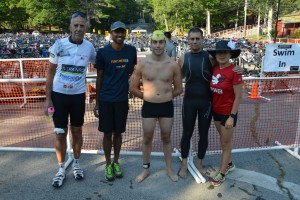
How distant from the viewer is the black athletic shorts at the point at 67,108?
139 inches

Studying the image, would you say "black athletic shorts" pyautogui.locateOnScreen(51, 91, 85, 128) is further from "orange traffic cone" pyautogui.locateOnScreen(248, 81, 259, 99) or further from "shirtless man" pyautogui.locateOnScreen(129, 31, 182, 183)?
"orange traffic cone" pyautogui.locateOnScreen(248, 81, 259, 99)

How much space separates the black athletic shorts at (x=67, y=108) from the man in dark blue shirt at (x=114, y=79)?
0.24 meters

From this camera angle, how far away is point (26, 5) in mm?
51406

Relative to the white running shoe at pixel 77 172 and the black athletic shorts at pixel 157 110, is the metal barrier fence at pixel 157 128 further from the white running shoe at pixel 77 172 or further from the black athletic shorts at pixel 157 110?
the black athletic shorts at pixel 157 110

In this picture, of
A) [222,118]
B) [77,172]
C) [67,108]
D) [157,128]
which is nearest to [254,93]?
[157,128]

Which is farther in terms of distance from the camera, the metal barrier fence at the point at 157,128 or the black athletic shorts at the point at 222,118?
the metal barrier fence at the point at 157,128

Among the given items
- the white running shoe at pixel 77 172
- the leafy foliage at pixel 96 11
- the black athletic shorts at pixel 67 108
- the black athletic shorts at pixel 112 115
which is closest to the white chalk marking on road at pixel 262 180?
the black athletic shorts at pixel 112 115

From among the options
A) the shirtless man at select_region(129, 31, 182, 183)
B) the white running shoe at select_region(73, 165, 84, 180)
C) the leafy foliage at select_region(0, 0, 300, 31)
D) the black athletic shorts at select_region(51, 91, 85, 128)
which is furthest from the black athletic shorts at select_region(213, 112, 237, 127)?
the leafy foliage at select_region(0, 0, 300, 31)

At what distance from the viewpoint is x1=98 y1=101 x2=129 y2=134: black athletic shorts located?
11.9 feet

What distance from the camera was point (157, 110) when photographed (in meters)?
3.71

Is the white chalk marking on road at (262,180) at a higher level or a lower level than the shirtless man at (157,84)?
lower

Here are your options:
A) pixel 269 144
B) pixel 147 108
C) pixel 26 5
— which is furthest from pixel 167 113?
pixel 26 5

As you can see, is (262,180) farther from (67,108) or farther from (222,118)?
(67,108)

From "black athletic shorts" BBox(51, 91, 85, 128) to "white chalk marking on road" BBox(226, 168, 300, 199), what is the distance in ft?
7.32
